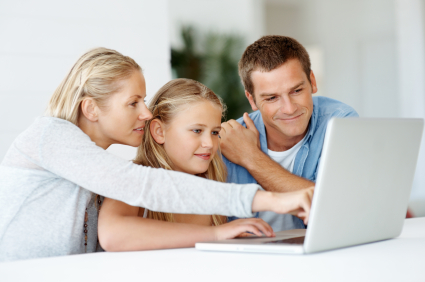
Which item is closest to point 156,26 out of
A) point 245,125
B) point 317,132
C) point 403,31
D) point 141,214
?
point 245,125

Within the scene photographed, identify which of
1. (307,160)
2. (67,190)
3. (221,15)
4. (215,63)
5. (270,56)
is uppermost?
(221,15)

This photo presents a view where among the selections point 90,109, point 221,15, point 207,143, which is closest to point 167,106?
point 207,143

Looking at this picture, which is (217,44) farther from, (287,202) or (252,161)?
(287,202)

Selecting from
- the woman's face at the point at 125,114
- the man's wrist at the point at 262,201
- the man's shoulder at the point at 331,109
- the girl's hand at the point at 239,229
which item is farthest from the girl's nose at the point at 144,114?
the man's shoulder at the point at 331,109

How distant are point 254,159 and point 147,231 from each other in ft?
2.64

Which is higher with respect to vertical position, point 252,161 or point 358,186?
point 358,186

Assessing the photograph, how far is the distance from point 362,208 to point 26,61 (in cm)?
221

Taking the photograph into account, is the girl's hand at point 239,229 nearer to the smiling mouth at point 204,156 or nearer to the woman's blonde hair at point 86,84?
the smiling mouth at point 204,156

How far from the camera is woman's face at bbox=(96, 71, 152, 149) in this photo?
134 centimetres

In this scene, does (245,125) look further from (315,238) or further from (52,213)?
(315,238)

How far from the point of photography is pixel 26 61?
2.55 m

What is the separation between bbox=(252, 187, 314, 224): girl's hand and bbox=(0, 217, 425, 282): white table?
0.09 meters

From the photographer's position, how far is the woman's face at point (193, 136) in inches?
61.2

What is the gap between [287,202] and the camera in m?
0.91
